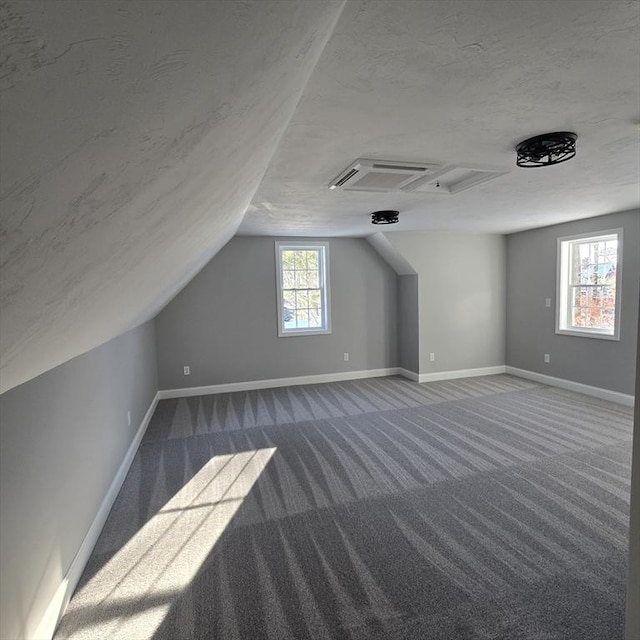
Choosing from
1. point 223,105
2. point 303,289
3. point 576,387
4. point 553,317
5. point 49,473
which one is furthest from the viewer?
point 303,289

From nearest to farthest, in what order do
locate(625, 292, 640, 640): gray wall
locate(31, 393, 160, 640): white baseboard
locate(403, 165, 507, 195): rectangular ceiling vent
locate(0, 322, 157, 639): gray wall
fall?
locate(625, 292, 640, 640): gray wall → locate(0, 322, 157, 639): gray wall → locate(31, 393, 160, 640): white baseboard → locate(403, 165, 507, 195): rectangular ceiling vent

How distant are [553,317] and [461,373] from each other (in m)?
1.50

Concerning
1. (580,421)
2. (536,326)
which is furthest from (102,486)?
(536,326)

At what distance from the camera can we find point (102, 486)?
7.74 feet

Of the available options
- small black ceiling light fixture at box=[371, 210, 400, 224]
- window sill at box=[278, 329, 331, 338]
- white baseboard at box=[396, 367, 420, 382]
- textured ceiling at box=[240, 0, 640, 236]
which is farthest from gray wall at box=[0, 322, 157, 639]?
white baseboard at box=[396, 367, 420, 382]

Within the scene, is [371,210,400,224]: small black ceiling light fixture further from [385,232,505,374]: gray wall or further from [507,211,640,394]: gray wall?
[507,211,640,394]: gray wall

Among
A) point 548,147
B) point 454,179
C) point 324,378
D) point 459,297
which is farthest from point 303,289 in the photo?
point 548,147

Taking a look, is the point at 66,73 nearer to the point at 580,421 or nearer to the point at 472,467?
the point at 472,467

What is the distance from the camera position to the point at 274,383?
18.0 ft

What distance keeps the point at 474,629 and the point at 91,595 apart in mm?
1767

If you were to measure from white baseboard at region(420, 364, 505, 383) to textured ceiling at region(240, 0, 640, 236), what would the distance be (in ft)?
10.9

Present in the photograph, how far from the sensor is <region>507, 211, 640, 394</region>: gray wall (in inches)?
163

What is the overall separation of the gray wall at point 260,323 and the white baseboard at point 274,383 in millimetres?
68

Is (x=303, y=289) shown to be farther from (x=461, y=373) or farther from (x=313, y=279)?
(x=461, y=373)
